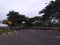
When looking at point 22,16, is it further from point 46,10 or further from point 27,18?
point 46,10

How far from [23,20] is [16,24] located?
499 centimetres

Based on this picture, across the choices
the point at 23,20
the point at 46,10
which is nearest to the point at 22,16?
the point at 23,20

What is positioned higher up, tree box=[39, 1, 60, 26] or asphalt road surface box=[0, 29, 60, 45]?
tree box=[39, 1, 60, 26]

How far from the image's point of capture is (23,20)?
129625 millimetres

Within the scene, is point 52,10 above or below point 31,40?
above

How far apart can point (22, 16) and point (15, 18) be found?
→ 5.67m

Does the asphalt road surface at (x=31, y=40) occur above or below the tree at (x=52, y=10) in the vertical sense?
below

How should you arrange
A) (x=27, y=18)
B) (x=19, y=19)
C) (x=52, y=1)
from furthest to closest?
(x=27, y=18)
(x=19, y=19)
(x=52, y=1)

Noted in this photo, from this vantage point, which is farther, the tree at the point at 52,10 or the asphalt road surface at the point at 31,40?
the tree at the point at 52,10

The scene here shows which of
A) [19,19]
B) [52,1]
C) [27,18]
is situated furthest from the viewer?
[27,18]

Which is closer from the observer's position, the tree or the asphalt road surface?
the asphalt road surface

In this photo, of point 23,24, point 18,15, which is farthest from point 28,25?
point 18,15

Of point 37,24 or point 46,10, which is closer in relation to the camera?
point 46,10

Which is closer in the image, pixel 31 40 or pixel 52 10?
pixel 31 40
